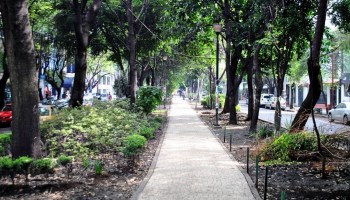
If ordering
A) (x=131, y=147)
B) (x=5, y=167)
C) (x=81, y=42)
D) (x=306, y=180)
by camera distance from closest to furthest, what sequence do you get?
(x=5, y=167)
(x=306, y=180)
(x=131, y=147)
(x=81, y=42)

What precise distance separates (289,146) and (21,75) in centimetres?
680

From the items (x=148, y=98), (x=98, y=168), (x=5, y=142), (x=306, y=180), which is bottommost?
(x=306, y=180)

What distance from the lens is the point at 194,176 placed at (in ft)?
31.0

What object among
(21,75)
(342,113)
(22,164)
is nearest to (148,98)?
(342,113)

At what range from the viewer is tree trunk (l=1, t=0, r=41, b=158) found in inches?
368

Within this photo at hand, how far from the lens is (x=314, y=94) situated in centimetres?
1177

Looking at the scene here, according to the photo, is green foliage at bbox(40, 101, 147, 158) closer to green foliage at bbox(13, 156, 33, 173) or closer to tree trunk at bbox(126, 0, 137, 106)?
green foliage at bbox(13, 156, 33, 173)

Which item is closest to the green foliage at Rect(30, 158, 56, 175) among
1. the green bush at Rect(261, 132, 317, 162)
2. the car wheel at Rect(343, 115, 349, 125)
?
the green bush at Rect(261, 132, 317, 162)

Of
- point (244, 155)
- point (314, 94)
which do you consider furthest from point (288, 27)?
point (244, 155)

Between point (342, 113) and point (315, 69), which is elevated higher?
point (315, 69)

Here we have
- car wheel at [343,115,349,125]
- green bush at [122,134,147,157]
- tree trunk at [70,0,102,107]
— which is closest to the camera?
green bush at [122,134,147,157]

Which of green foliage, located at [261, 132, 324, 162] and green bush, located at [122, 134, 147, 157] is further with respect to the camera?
green foliage, located at [261, 132, 324, 162]

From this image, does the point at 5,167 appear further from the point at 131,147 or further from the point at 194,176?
the point at 194,176

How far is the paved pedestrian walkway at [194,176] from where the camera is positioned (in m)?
7.85
